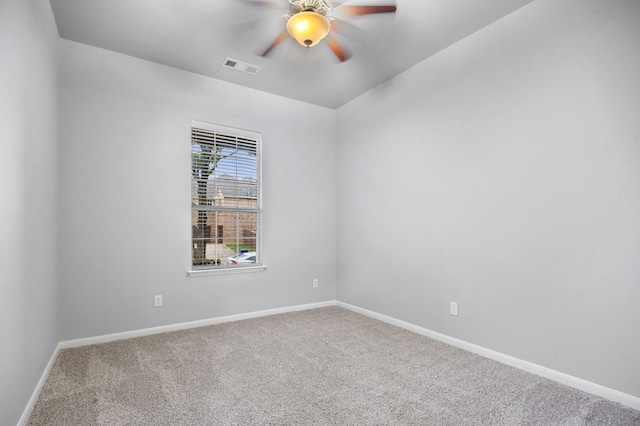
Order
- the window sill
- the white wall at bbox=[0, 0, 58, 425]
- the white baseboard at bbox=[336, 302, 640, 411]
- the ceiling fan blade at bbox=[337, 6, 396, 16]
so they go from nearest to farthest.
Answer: the white wall at bbox=[0, 0, 58, 425], the white baseboard at bbox=[336, 302, 640, 411], the ceiling fan blade at bbox=[337, 6, 396, 16], the window sill

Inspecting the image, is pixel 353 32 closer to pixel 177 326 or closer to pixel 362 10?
pixel 362 10

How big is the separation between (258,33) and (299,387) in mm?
2831

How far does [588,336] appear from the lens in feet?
7.13

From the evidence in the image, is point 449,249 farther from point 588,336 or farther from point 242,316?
point 242,316

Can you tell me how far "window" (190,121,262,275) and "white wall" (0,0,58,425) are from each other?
1294 mm

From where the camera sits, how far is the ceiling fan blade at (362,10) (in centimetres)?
247

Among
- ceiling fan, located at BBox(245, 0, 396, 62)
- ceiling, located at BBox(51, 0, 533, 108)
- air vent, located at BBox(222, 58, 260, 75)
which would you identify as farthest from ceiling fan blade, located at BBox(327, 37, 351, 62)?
air vent, located at BBox(222, 58, 260, 75)

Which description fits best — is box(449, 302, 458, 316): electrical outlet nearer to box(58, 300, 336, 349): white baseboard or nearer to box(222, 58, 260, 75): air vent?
box(58, 300, 336, 349): white baseboard

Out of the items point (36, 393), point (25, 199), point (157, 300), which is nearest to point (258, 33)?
point (25, 199)

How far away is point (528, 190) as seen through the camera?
8.14ft

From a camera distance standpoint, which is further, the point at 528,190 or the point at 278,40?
the point at 278,40

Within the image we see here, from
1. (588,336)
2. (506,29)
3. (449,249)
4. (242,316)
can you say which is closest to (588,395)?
(588,336)

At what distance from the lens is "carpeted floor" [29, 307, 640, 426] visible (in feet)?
6.13

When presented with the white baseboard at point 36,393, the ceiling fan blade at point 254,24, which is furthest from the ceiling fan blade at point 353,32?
the white baseboard at point 36,393
